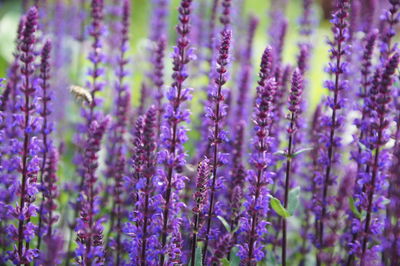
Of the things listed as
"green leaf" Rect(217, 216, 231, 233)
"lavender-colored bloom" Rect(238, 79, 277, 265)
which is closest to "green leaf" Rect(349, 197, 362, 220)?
"lavender-colored bloom" Rect(238, 79, 277, 265)

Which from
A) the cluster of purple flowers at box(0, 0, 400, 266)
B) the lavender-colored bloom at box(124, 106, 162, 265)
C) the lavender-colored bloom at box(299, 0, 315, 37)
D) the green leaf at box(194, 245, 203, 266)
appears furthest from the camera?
the lavender-colored bloom at box(299, 0, 315, 37)

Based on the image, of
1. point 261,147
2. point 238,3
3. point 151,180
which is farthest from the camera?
point 238,3

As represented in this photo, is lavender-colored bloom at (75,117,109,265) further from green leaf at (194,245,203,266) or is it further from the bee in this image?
the bee

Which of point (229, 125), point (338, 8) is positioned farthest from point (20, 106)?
point (229, 125)

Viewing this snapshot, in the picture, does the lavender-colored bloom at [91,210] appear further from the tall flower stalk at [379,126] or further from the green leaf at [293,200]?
the tall flower stalk at [379,126]

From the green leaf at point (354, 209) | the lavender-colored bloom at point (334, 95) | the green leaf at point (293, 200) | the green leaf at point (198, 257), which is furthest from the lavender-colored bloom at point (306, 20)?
the green leaf at point (198, 257)

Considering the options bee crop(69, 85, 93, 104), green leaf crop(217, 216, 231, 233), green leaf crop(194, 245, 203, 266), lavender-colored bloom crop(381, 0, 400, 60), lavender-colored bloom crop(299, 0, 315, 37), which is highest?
lavender-colored bloom crop(299, 0, 315, 37)

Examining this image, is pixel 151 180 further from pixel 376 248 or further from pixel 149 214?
pixel 376 248

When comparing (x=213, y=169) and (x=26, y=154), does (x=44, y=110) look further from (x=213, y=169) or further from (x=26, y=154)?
(x=213, y=169)

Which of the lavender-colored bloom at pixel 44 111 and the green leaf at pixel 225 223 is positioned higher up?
the lavender-colored bloom at pixel 44 111

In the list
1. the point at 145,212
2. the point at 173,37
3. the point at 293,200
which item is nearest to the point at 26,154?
the point at 145,212

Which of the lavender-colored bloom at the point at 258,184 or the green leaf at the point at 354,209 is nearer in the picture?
the lavender-colored bloom at the point at 258,184

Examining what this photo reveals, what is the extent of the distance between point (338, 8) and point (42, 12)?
472 cm

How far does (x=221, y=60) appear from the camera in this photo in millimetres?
4609
